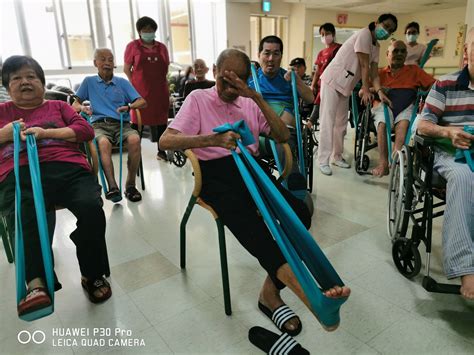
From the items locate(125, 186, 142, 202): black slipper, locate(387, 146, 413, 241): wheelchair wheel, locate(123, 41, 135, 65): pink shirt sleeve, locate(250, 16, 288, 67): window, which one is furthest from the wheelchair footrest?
locate(250, 16, 288, 67): window

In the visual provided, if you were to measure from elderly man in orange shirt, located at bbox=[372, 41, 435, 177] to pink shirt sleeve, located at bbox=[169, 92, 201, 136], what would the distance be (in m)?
2.18

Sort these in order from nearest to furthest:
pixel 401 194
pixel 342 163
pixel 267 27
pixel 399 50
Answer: pixel 401 194 < pixel 399 50 < pixel 342 163 < pixel 267 27

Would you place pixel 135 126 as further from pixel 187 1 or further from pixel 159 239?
pixel 187 1

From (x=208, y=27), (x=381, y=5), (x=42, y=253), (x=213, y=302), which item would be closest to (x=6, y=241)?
(x=42, y=253)

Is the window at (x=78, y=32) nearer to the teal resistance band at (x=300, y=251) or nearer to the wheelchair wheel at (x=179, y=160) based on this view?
the wheelchair wheel at (x=179, y=160)

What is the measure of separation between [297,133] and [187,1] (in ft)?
24.2

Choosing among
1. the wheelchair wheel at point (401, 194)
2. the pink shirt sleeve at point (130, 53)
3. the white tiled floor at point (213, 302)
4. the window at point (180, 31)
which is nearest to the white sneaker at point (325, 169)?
the white tiled floor at point (213, 302)

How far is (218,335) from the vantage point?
139 centimetres

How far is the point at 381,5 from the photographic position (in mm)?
10438

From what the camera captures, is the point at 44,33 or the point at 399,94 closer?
the point at 399,94

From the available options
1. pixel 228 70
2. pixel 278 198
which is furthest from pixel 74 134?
pixel 278 198

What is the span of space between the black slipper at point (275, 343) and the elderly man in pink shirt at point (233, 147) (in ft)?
0.28

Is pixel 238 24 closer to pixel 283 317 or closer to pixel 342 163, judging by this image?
pixel 342 163

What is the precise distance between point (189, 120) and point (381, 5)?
1107 centimetres
